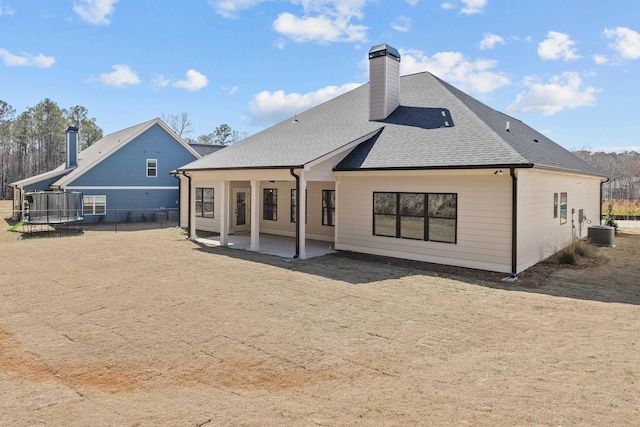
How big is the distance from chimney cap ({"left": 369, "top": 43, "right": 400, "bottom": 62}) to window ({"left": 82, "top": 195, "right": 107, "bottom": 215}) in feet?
64.5

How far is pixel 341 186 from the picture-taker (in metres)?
13.5

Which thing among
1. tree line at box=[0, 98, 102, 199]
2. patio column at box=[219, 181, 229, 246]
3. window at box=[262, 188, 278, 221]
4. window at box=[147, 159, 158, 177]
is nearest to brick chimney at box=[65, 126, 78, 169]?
window at box=[147, 159, 158, 177]

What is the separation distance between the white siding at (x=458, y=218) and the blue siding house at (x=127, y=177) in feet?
59.1

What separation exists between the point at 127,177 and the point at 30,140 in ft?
153

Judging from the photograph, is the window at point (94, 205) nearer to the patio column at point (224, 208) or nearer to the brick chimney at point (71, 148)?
the brick chimney at point (71, 148)

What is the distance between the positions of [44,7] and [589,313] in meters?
20.2

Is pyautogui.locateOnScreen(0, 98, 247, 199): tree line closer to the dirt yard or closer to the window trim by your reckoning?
the window trim

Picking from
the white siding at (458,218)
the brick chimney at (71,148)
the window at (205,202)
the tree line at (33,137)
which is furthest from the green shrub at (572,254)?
the tree line at (33,137)

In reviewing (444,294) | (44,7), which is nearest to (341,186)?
(444,294)

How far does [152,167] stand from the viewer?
90.1 ft

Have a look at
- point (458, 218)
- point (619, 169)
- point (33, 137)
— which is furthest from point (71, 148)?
point (619, 169)

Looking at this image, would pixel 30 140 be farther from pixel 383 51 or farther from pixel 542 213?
pixel 542 213

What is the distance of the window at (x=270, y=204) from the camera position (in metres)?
18.0

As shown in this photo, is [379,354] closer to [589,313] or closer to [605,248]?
[589,313]
